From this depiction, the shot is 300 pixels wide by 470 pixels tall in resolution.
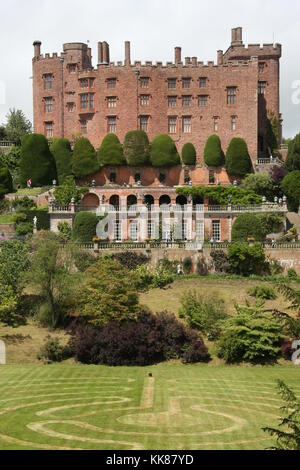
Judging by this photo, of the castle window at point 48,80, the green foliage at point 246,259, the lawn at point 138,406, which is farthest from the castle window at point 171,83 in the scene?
the lawn at point 138,406

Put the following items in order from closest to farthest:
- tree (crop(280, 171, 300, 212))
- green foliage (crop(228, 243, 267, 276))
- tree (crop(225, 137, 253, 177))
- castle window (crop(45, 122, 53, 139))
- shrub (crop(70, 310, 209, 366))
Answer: shrub (crop(70, 310, 209, 366)) < green foliage (crop(228, 243, 267, 276)) < tree (crop(280, 171, 300, 212)) < tree (crop(225, 137, 253, 177)) < castle window (crop(45, 122, 53, 139))

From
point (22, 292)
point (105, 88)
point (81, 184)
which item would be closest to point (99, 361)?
point (22, 292)

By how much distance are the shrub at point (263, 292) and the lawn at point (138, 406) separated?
10159 mm

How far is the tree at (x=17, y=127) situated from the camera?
292ft

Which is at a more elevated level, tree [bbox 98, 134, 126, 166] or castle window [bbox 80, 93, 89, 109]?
castle window [bbox 80, 93, 89, 109]

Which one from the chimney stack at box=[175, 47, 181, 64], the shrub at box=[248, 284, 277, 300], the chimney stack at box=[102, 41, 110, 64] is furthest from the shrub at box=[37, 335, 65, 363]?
the chimney stack at box=[175, 47, 181, 64]

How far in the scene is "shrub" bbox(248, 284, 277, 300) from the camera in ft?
184

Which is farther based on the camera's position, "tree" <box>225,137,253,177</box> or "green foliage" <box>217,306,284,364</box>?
"tree" <box>225,137,253,177</box>

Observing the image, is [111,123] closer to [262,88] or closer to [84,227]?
[262,88]

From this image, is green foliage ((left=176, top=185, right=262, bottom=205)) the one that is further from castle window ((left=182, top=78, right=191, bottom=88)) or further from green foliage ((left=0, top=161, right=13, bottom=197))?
green foliage ((left=0, top=161, right=13, bottom=197))

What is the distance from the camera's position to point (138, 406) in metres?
34.2

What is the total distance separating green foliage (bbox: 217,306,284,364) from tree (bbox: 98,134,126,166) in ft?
115

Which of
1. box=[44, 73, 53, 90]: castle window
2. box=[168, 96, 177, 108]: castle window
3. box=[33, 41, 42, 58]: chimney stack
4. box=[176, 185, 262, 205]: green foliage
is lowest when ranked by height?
box=[176, 185, 262, 205]: green foliage

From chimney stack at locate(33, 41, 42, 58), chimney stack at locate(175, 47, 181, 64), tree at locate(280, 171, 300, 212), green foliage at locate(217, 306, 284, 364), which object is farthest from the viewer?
chimney stack at locate(33, 41, 42, 58)
